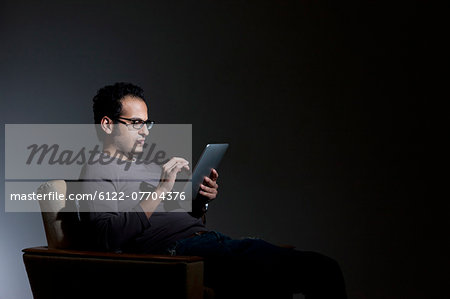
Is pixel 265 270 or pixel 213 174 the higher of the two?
pixel 213 174

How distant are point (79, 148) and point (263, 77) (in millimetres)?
1210

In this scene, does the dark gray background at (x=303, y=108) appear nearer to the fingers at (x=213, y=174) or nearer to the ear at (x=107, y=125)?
the fingers at (x=213, y=174)

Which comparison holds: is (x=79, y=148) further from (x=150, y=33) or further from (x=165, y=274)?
(x=165, y=274)

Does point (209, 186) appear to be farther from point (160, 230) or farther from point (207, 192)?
point (160, 230)

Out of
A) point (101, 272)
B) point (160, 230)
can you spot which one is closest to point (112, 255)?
point (101, 272)

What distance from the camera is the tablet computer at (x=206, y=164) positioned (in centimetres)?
207

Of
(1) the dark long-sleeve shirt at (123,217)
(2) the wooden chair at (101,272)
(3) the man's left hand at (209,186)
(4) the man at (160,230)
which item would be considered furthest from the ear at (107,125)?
(3) the man's left hand at (209,186)

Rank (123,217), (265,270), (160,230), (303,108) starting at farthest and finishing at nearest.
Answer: (303,108), (160,230), (123,217), (265,270)

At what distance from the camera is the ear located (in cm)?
218

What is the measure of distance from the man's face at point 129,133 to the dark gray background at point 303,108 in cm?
99

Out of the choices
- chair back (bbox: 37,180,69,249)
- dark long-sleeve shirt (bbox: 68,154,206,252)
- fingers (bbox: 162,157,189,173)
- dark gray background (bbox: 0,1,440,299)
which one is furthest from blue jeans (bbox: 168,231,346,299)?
dark gray background (bbox: 0,1,440,299)

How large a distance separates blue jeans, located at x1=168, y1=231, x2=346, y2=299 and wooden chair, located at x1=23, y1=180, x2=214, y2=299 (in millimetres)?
84

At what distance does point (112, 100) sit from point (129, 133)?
154 millimetres

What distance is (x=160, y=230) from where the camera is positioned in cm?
203
